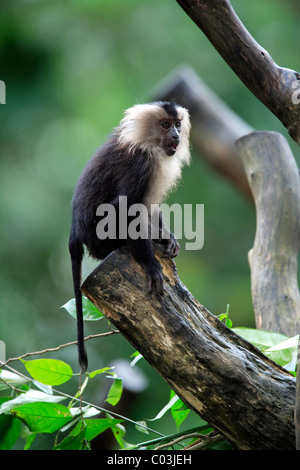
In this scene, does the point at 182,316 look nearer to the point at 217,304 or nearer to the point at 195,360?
the point at 195,360

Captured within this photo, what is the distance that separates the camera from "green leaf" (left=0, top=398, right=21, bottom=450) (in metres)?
2.20

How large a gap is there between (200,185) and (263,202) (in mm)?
4865

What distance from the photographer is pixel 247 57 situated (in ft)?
5.83

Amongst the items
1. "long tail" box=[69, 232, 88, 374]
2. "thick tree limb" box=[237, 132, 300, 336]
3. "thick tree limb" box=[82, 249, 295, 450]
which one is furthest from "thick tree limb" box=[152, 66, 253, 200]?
"thick tree limb" box=[82, 249, 295, 450]

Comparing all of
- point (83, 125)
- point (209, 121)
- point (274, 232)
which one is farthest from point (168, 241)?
point (83, 125)

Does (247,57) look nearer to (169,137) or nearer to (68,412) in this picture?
(169,137)

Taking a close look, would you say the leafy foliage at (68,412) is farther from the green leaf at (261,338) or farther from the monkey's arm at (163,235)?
the monkey's arm at (163,235)

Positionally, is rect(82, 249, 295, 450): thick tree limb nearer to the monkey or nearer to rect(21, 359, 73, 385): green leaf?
the monkey

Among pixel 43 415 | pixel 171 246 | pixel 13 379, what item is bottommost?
pixel 43 415

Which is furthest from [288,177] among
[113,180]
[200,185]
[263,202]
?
[200,185]

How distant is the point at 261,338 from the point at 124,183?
873mm

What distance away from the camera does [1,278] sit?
287 inches

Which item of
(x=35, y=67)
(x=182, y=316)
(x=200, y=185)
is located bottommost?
(x=182, y=316)

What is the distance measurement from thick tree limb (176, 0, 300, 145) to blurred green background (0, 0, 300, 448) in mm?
5099
